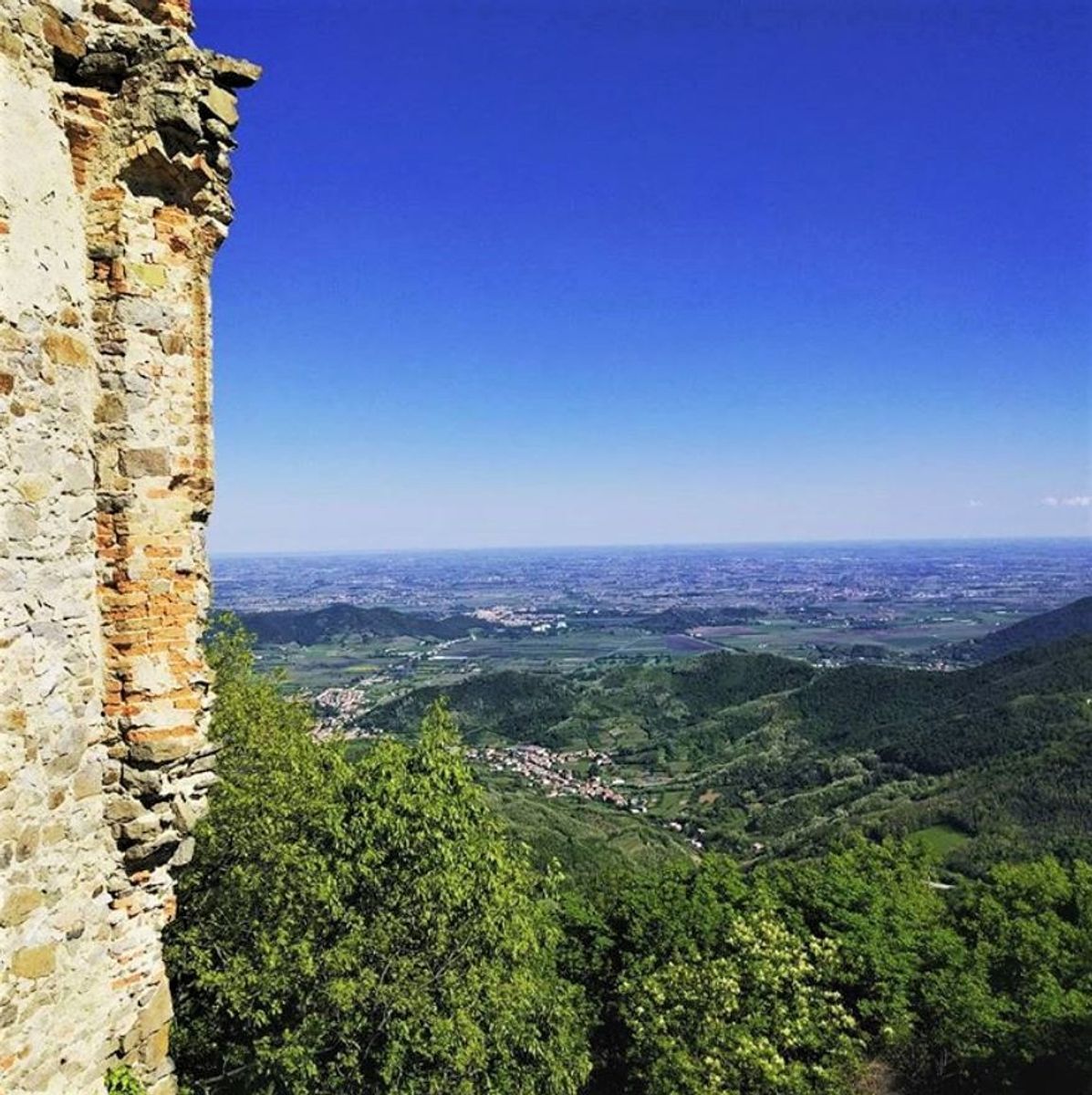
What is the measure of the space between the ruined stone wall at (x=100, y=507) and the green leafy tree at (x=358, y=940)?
212 inches

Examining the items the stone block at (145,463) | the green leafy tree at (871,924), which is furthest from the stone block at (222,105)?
the green leafy tree at (871,924)

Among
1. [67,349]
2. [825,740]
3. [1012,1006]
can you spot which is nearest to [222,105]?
[67,349]

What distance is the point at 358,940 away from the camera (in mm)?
11914

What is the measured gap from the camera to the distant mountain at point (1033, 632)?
17162cm

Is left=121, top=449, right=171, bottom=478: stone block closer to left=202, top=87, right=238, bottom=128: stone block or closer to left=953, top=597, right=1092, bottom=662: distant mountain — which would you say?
left=202, top=87, right=238, bottom=128: stone block

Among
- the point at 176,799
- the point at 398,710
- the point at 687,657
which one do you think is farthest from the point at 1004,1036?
the point at 687,657

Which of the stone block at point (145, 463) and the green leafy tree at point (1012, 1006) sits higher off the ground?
the stone block at point (145, 463)

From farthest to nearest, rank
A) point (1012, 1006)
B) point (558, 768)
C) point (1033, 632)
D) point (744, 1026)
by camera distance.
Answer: point (1033, 632), point (558, 768), point (1012, 1006), point (744, 1026)

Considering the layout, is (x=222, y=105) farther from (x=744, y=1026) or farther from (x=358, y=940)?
(x=744, y=1026)

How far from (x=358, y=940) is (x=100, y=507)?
8.06m

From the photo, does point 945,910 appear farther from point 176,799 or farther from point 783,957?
point 176,799

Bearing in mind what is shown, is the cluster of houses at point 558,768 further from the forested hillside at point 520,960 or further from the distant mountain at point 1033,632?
the distant mountain at point 1033,632

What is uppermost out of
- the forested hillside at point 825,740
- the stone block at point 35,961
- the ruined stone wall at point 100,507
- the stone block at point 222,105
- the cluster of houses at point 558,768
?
the stone block at point 222,105

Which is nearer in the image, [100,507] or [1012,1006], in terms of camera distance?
[100,507]
